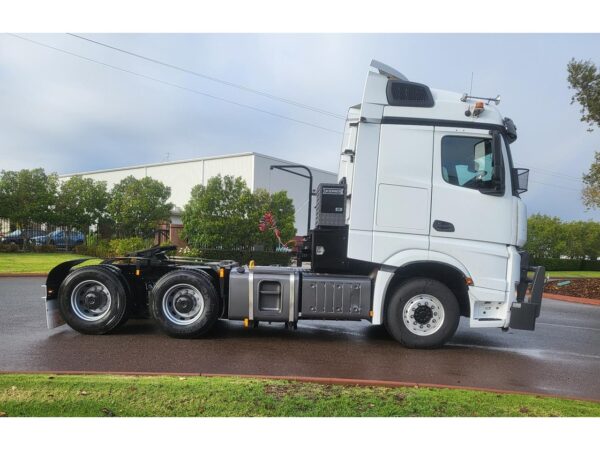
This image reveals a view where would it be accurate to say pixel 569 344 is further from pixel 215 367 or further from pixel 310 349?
pixel 215 367

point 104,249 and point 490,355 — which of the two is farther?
point 104,249

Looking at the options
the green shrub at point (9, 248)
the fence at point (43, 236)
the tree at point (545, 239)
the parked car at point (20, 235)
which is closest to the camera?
the green shrub at point (9, 248)

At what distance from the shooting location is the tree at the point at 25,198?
2933cm

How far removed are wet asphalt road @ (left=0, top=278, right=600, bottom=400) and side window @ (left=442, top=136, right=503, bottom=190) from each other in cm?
242

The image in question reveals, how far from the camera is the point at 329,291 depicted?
22.5 ft

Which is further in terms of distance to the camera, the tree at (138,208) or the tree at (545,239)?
the tree at (545,239)

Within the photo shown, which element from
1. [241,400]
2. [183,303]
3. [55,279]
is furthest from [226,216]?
[241,400]

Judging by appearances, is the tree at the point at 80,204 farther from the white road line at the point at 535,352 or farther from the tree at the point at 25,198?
the white road line at the point at 535,352

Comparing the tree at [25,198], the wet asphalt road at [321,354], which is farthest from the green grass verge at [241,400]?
the tree at [25,198]

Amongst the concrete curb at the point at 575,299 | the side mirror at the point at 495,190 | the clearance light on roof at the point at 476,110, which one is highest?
the clearance light on roof at the point at 476,110

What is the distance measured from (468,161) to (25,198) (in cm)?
3034

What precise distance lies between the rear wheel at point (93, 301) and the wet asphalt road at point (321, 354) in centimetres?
21

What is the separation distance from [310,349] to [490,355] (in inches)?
101

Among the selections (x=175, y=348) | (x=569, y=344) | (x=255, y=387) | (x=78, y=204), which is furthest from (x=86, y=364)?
(x=78, y=204)
